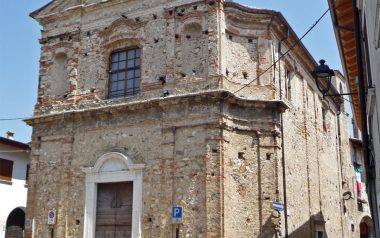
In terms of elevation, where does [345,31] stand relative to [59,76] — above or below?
below

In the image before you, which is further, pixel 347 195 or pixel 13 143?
pixel 347 195

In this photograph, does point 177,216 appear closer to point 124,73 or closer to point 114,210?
point 114,210

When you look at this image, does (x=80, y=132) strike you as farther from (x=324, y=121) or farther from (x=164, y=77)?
(x=324, y=121)

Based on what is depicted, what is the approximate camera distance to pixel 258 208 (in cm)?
1318

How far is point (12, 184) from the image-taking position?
21.7m

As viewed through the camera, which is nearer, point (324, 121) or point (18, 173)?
point (324, 121)

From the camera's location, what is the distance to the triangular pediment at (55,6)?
666 inches

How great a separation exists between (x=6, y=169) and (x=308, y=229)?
1368 centimetres

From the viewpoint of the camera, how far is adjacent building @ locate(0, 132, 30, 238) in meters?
21.1

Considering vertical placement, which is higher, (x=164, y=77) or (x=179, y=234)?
(x=164, y=77)

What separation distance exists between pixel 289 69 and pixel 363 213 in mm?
11733

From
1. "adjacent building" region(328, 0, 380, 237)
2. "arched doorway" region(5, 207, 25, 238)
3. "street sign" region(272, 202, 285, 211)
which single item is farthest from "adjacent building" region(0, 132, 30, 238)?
"adjacent building" region(328, 0, 380, 237)

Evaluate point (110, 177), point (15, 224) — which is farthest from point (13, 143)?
point (110, 177)

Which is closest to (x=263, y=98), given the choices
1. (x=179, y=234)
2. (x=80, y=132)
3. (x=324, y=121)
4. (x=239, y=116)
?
(x=239, y=116)
